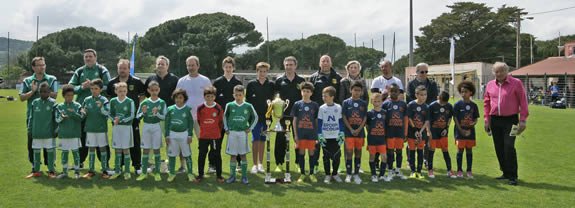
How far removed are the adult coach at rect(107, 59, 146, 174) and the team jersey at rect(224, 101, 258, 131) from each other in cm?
166

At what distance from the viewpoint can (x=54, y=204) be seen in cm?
489

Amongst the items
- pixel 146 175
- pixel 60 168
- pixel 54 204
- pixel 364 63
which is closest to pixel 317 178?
pixel 146 175

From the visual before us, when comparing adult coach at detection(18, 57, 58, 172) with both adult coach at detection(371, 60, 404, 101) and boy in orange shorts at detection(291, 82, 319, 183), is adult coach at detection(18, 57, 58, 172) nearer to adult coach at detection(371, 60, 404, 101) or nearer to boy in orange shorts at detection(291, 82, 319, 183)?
boy in orange shorts at detection(291, 82, 319, 183)

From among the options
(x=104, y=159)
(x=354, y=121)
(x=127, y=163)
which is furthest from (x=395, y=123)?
(x=104, y=159)

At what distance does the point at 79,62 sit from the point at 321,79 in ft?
232

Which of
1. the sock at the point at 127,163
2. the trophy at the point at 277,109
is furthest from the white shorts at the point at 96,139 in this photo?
the trophy at the point at 277,109

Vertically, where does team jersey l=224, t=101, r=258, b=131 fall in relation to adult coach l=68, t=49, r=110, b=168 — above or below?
below

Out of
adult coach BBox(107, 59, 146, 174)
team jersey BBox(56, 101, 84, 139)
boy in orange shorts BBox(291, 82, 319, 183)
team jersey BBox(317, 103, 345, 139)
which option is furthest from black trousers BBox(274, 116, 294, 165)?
team jersey BBox(56, 101, 84, 139)

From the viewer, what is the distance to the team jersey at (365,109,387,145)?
6133mm

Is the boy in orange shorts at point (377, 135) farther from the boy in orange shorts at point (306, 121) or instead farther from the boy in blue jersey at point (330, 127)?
the boy in orange shorts at point (306, 121)

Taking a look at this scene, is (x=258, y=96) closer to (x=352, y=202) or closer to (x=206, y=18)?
(x=352, y=202)

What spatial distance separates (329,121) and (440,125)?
195cm

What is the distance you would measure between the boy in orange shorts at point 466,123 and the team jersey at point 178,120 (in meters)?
4.25

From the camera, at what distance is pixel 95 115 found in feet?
20.7
